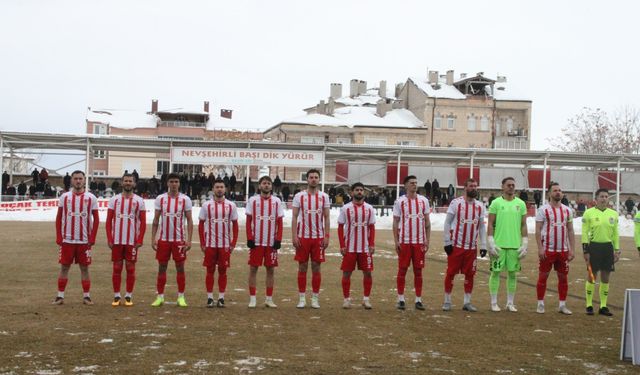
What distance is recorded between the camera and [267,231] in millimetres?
11664

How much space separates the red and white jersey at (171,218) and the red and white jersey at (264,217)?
1.03 meters

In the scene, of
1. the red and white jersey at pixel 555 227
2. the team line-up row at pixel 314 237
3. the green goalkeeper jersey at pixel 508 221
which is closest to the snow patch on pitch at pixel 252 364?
the team line-up row at pixel 314 237

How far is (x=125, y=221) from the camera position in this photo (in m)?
11.6

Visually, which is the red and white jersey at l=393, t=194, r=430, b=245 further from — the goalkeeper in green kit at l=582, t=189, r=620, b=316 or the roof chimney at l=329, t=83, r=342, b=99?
the roof chimney at l=329, t=83, r=342, b=99

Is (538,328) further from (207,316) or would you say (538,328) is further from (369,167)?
(369,167)

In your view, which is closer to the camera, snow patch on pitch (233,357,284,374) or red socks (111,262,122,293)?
snow patch on pitch (233,357,284,374)

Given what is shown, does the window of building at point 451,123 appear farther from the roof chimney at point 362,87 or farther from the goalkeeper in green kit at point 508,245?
the goalkeeper in green kit at point 508,245

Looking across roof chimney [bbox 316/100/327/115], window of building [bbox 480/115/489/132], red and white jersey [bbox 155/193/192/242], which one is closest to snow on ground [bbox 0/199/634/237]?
red and white jersey [bbox 155/193/192/242]

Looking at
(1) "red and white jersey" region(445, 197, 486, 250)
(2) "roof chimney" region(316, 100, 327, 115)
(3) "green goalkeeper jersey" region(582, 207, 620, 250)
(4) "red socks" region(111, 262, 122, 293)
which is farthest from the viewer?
(2) "roof chimney" region(316, 100, 327, 115)

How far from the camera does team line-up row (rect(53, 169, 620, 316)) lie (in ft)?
38.0

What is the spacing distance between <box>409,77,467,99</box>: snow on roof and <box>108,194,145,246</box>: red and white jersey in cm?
7110

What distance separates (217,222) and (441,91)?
242 feet

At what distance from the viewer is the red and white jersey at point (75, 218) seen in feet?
37.9

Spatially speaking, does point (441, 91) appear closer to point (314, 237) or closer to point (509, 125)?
point (509, 125)
